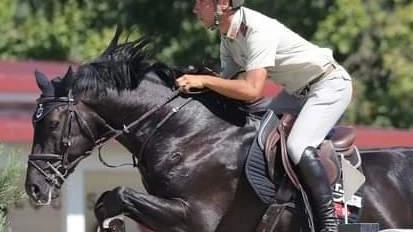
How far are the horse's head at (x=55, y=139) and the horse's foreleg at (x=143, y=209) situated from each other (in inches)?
12.8

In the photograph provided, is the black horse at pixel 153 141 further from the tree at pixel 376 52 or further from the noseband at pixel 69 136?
the tree at pixel 376 52

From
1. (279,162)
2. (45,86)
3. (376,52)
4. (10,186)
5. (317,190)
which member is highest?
(45,86)

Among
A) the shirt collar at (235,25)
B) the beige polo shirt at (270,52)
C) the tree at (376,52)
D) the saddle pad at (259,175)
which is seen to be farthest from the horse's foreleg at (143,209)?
the tree at (376,52)

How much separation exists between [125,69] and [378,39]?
16.0 meters

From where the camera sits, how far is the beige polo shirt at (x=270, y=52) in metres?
7.40

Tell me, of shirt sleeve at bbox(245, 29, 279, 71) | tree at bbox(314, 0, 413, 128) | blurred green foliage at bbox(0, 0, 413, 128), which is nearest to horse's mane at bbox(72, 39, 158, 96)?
shirt sleeve at bbox(245, 29, 279, 71)

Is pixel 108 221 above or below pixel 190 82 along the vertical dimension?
below

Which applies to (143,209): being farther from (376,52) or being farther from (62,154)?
(376,52)

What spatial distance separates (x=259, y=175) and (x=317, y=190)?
1.21 ft

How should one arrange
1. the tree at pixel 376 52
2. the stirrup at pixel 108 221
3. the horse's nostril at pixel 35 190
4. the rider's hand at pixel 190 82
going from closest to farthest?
the stirrup at pixel 108 221
the horse's nostril at pixel 35 190
the rider's hand at pixel 190 82
the tree at pixel 376 52

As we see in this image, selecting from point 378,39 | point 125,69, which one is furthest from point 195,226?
point 378,39

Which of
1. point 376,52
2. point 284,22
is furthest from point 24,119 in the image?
point 376,52

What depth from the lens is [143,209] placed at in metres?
→ 7.31

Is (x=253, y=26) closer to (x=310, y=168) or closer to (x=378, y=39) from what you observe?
(x=310, y=168)
